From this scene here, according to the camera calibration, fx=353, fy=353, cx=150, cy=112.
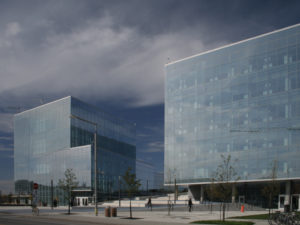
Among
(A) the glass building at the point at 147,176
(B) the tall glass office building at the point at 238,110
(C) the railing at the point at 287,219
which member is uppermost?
(B) the tall glass office building at the point at 238,110

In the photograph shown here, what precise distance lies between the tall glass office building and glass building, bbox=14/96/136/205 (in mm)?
19800

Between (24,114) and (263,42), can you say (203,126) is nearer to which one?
(263,42)

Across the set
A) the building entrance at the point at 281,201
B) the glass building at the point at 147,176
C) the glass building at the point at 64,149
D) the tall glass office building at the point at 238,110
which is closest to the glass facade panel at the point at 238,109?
the tall glass office building at the point at 238,110

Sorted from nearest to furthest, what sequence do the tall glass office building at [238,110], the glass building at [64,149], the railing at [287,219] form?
the railing at [287,219] → the tall glass office building at [238,110] → the glass building at [64,149]

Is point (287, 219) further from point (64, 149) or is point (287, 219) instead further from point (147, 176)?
point (147, 176)

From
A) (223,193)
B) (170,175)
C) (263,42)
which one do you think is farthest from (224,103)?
(223,193)

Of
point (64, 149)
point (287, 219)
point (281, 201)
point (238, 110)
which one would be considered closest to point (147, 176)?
point (64, 149)

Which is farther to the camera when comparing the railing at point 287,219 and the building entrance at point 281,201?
the building entrance at point 281,201

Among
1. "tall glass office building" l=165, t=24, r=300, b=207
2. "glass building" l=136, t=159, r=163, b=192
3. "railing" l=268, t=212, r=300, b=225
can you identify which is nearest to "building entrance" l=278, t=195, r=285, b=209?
"tall glass office building" l=165, t=24, r=300, b=207

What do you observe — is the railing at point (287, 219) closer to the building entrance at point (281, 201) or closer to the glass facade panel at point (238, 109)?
the glass facade panel at point (238, 109)

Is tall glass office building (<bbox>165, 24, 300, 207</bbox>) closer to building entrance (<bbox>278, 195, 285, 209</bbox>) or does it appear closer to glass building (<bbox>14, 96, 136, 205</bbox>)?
building entrance (<bbox>278, 195, 285, 209</bbox>)

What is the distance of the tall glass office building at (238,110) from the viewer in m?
64.6

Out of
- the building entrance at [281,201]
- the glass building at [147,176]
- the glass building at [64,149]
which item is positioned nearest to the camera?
the building entrance at [281,201]

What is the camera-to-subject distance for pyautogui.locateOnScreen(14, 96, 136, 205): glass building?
9050 centimetres
